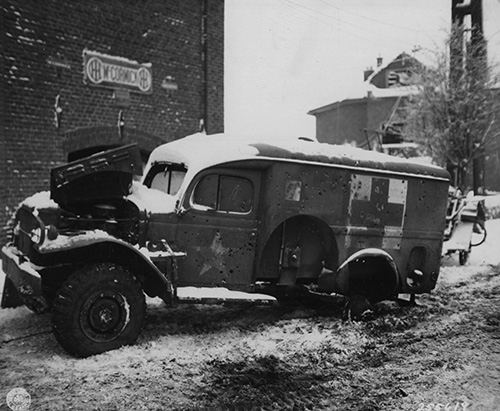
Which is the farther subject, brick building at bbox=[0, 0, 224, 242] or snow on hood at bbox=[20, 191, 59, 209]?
brick building at bbox=[0, 0, 224, 242]

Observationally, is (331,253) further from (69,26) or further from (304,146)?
(69,26)

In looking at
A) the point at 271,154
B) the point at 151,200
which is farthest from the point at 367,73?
the point at 151,200

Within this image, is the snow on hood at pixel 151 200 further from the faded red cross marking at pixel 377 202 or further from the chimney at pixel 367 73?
the chimney at pixel 367 73

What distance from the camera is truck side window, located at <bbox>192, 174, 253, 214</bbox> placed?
16.4 ft

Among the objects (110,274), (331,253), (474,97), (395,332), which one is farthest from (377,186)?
(474,97)

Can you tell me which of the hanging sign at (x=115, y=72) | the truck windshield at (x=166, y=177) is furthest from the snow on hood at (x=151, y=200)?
the hanging sign at (x=115, y=72)

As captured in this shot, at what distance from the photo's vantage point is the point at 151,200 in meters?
4.96

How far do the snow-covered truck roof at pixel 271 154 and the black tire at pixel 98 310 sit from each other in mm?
1371

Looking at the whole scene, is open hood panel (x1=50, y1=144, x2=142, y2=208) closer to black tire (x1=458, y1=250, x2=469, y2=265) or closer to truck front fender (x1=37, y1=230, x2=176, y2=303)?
truck front fender (x1=37, y1=230, x2=176, y2=303)

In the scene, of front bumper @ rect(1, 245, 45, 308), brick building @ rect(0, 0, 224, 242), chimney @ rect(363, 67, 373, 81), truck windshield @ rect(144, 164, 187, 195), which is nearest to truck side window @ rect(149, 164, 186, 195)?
truck windshield @ rect(144, 164, 187, 195)

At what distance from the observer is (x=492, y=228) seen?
1393cm

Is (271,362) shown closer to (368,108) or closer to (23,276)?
(23,276)

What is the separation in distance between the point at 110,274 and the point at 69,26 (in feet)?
21.3

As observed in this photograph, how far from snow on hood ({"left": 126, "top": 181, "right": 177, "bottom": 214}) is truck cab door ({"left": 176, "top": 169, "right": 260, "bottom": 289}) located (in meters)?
0.18
